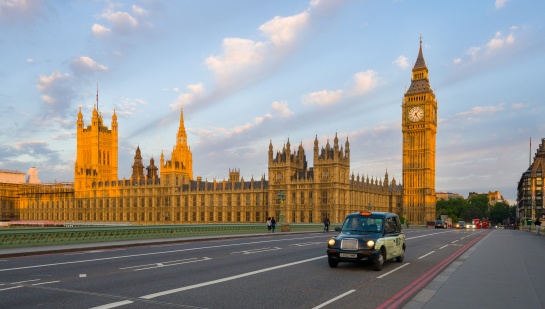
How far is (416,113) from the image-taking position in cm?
11919

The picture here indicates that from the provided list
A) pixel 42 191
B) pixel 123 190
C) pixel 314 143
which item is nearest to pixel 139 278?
pixel 314 143

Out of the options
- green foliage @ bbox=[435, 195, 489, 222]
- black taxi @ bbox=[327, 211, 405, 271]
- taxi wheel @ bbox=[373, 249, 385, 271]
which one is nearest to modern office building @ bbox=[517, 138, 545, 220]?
green foliage @ bbox=[435, 195, 489, 222]

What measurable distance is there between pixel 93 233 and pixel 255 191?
213 feet

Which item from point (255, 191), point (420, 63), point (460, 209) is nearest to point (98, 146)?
point (255, 191)

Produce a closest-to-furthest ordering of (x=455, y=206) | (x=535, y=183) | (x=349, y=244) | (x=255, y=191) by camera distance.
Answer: (x=349, y=244), (x=255, y=191), (x=535, y=183), (x=455, y=206)

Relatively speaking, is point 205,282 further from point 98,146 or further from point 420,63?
point 98,146

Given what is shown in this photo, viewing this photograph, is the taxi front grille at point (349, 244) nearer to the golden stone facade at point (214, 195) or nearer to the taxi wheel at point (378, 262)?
the taxi wheel at point (378, 262)

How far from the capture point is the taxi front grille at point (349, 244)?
16.2 metres

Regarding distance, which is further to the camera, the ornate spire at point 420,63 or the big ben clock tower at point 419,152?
the ornate spire at point 420,63

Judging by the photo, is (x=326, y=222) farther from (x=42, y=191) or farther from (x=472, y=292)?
(x=42, y=191)

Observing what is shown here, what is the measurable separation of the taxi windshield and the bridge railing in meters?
17.6

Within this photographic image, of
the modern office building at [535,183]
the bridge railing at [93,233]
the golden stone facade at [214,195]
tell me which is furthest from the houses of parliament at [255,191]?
the modern office building at [535,183]

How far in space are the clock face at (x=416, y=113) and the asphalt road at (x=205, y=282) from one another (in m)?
104

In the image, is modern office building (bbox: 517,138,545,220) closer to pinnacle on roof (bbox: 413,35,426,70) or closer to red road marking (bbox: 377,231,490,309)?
pinnacle on roof (bbox: 413,35,426,70)
